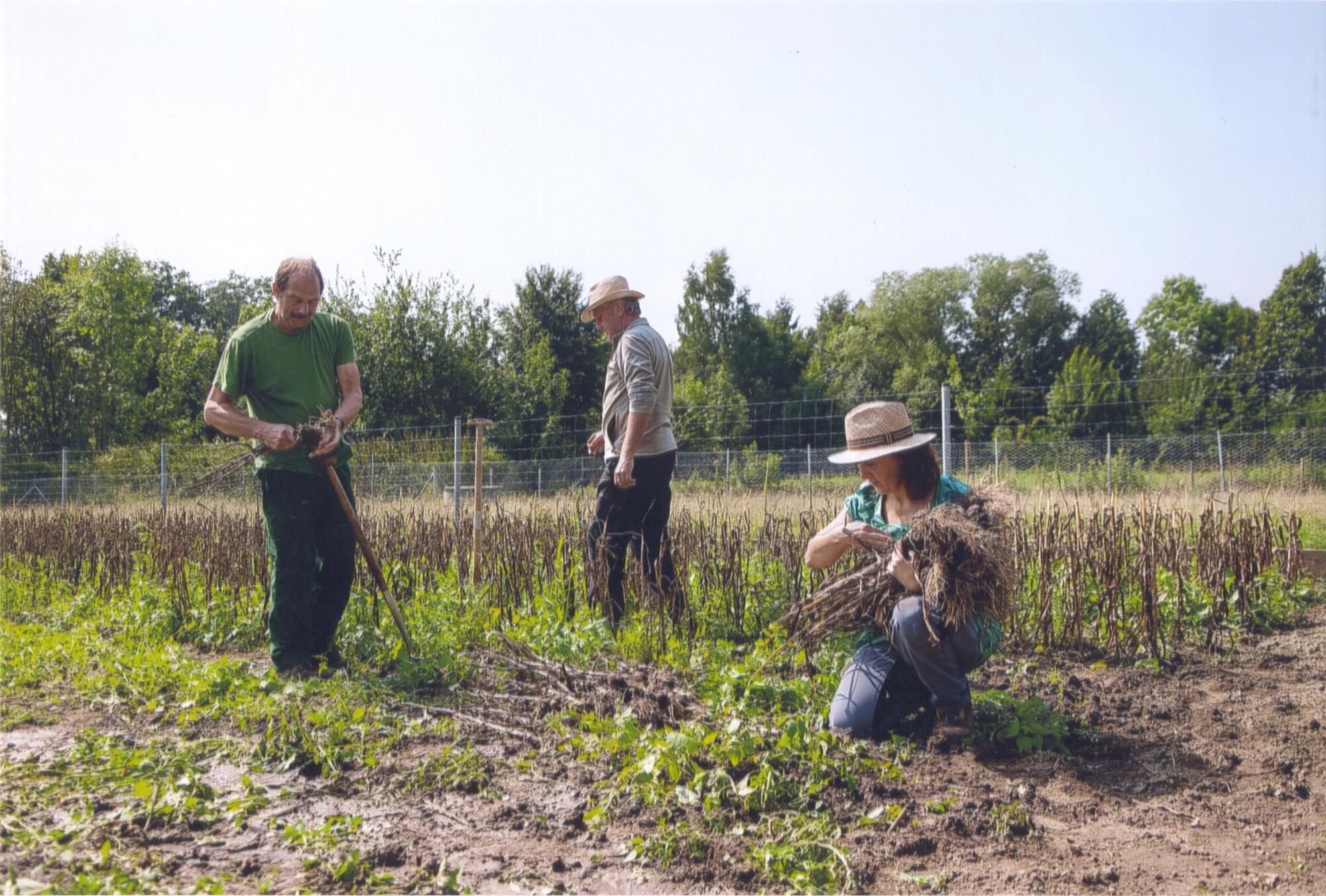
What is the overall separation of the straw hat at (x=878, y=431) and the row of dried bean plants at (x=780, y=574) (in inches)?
52.4

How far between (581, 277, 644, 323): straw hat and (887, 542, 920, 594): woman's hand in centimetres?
228

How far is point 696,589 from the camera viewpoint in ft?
17.3

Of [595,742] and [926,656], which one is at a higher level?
[926,656]

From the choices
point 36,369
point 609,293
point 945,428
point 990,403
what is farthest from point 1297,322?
point 36,369

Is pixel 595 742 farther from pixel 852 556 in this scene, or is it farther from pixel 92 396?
pixel 92 396

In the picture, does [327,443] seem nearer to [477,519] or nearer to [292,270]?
[292,270]

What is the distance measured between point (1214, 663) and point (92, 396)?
28932 millimetres

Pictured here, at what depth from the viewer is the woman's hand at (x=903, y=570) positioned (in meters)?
2.93

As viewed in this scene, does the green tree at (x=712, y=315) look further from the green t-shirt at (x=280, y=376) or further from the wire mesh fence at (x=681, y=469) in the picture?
the green t-shirt at (x=280, y=376)

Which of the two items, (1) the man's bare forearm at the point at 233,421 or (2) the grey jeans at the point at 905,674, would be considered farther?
(1) the man's bare forearm at the point at 233,421

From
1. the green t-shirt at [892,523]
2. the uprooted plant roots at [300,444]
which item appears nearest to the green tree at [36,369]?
the uprooted plant roots at [300,444]

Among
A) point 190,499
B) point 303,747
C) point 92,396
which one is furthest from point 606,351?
point 303,747

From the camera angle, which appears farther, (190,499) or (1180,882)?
(190,499)

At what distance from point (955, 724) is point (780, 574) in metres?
2.20
